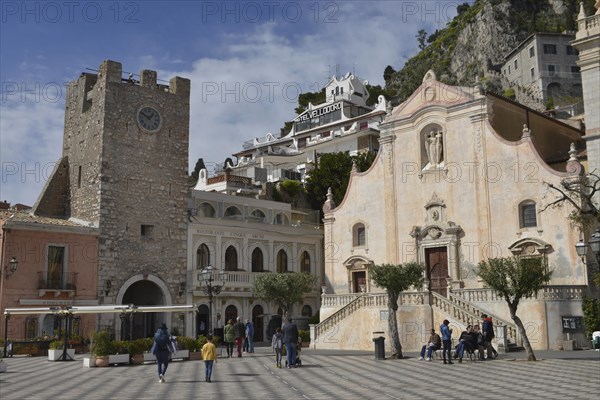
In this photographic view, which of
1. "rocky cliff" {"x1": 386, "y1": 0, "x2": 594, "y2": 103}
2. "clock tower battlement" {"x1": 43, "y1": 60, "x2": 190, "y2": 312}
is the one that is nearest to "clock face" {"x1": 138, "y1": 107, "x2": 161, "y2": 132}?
"clock tower battlement" {"x1": 43, "y1": 60, "x2": 190, "y2": 312}

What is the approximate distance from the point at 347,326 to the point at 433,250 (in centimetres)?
742

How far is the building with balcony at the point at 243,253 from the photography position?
135ft

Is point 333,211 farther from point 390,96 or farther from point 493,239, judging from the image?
point 390,96

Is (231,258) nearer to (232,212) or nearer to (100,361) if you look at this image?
(232,212)

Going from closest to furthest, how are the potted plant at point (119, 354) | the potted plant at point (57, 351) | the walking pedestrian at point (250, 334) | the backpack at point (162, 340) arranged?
the backpack at point (162, 340)
the potted plant at point (119, 354)
the potted plant at point (57, 351)
the walking pedestrian at point (250, 334)

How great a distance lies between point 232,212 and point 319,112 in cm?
5019

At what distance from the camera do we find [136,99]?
4031cm

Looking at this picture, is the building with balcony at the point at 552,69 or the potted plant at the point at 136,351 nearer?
the potted plant at the point at 136,351

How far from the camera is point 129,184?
3897 centimetres

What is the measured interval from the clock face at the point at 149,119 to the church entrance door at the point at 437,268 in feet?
61.1

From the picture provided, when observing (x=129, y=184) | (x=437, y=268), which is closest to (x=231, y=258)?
(x=129, y=184)

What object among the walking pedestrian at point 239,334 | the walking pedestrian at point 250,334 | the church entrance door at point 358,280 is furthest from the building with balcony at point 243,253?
the walking pedestrian at point 239,334

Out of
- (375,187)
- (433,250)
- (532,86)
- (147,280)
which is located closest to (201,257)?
(147,280)

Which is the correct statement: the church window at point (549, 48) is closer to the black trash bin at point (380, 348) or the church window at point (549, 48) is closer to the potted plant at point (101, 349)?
the black trash bin at point (380, 348)
